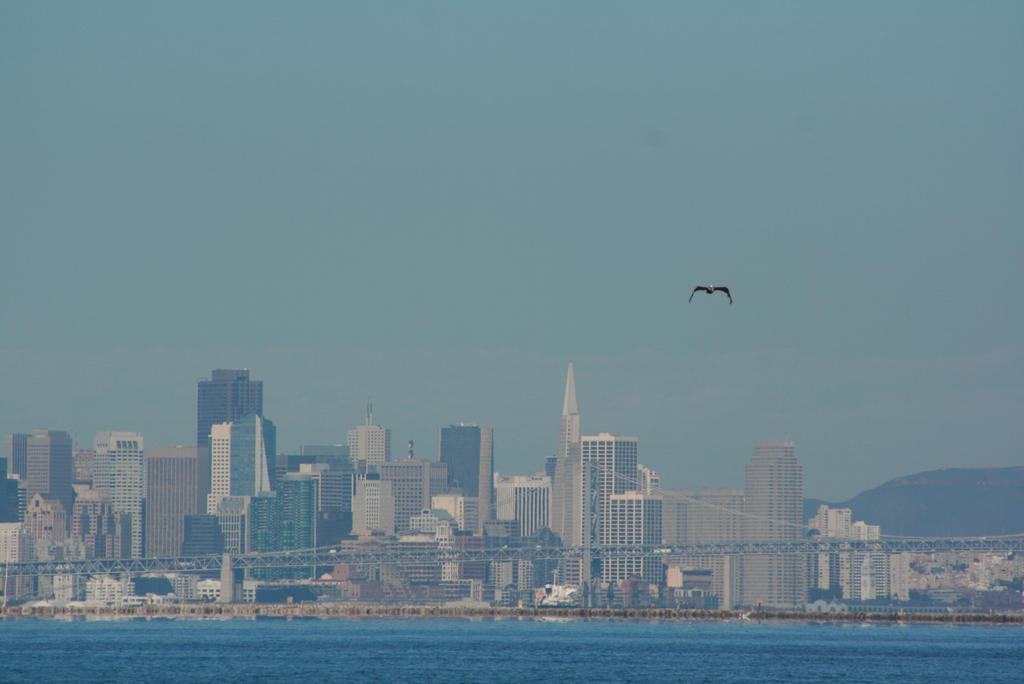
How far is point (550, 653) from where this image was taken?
119938mm

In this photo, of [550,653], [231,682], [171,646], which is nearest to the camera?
[231,682]

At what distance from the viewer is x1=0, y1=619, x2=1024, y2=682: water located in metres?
98.6

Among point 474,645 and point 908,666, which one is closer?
point 908,666

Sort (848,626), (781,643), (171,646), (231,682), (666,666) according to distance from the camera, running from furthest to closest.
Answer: (848,626)
(781,643)
(171,646)
(666,666)
(231,682)

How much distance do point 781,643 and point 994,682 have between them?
4521 centimetres

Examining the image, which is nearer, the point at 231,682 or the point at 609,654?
the point at 231,682

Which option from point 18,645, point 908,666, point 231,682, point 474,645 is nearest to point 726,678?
point 908,666

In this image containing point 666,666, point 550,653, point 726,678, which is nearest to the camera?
point 726,678

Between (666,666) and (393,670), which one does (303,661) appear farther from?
(666,666)

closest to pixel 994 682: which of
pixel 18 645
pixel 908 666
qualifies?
pixel 908 666

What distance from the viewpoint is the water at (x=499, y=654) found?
98.6 m

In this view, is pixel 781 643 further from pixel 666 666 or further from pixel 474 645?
pixel 666 666

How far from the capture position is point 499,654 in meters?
120

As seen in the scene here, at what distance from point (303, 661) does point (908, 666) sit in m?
37.0
